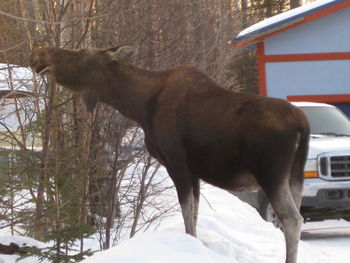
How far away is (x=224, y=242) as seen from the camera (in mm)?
8102

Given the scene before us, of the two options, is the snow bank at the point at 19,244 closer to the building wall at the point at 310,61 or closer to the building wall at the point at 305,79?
the building wall at the point at 310,61

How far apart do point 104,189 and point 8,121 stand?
Result: 5.05ft

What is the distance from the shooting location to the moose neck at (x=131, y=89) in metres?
7.99

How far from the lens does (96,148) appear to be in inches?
412

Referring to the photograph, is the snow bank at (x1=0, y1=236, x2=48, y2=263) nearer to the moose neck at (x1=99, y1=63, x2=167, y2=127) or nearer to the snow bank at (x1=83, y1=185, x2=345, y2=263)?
the snow bank at (x1=83, y1=185, x2=345, y2=263)

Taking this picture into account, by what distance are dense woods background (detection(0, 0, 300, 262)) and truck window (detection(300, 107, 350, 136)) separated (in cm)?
192

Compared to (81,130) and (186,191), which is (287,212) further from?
(81,130)

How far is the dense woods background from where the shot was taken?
7711 millimetres

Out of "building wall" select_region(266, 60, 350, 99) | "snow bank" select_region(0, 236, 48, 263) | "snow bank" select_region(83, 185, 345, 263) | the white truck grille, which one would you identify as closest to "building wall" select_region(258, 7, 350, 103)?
"building wall" select_region(266, 60, 350, 99)

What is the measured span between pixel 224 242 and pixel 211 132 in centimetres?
127

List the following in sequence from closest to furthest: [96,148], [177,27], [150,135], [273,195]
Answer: [273,195] → [150,135] → [96,148] → [177,27]

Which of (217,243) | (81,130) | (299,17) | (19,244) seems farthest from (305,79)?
(19,244)

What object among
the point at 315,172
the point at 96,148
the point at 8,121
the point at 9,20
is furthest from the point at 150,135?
the point at 315,172

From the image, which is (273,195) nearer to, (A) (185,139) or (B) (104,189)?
(A) (185,139)
